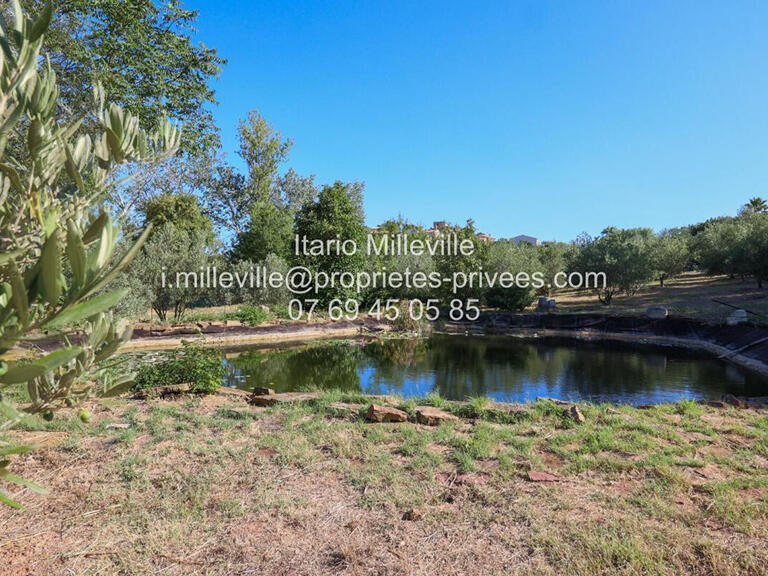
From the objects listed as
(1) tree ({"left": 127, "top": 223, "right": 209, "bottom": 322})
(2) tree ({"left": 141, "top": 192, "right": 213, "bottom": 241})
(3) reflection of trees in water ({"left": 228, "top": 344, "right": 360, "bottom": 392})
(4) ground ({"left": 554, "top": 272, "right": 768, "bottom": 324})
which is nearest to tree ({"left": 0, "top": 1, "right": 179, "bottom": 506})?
(3) reflection of trees in water ({"left": 228, "top": 344, "right": 360, "bottom": 392})

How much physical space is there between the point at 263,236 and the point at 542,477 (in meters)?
25.4

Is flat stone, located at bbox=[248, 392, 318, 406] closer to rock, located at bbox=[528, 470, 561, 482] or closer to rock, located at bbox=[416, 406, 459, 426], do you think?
rock, located at bbox=[416, 406, 459, 426]

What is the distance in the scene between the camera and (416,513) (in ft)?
9.52

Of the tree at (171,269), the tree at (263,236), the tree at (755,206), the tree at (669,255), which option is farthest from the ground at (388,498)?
the tree at (755,206)

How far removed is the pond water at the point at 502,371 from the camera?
973 centimetres

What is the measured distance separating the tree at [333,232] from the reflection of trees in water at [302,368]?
134 inches

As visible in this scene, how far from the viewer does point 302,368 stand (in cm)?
1252

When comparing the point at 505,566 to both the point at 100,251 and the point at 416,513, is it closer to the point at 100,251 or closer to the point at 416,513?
the point at 416,513

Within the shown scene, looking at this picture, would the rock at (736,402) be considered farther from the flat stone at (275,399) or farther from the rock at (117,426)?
the rock at (117,426)

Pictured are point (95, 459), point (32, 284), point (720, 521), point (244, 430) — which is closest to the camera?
point (32, 284)

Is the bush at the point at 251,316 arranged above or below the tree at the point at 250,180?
below

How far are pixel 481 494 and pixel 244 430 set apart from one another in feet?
9.33

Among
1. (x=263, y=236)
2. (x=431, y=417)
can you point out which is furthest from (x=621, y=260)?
(x=431, y=417)

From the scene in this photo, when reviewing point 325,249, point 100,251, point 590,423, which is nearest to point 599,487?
point 590,423
